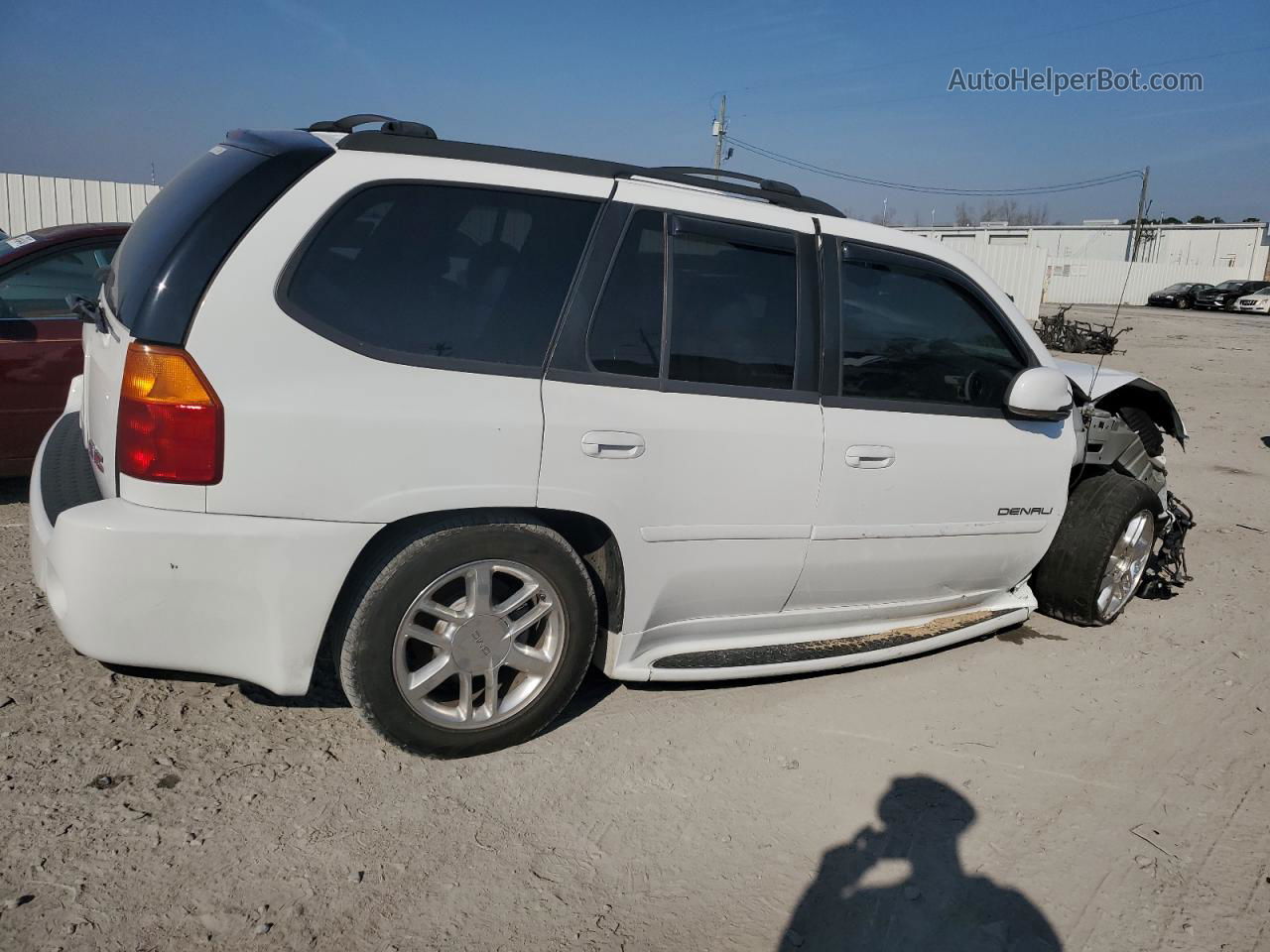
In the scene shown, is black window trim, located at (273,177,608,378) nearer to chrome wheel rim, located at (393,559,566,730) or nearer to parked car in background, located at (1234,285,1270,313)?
chrome wheel rim, located at (393,559,566,730)

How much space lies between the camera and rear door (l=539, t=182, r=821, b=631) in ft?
10.0

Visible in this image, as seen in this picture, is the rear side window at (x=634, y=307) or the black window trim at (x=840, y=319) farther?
the black window trim at (x=840, y=319)

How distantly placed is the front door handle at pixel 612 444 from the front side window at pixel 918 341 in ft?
3.05

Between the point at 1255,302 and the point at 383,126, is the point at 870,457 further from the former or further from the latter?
the point at 1255,302

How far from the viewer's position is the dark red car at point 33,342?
17.1ft

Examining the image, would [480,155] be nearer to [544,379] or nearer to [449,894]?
[544,379]

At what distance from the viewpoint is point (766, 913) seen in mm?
2592

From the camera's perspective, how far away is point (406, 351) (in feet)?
9.21

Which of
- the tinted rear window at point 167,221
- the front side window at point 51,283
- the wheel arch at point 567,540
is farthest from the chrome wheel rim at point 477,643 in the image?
the front side window at point 51,283

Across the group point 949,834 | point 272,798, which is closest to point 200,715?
point 272,798

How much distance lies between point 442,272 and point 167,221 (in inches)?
32.5

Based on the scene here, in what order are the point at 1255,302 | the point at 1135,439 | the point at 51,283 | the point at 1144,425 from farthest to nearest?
1. the point at 1255,302
2. the point at 1144,425
3. the point at 51,283
4. the point at 1135,439

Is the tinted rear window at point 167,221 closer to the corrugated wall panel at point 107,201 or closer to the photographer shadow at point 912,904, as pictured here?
the photographer shadow at point 912,904

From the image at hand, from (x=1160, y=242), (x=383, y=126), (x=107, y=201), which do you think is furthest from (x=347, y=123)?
(x=1160, y=242)
